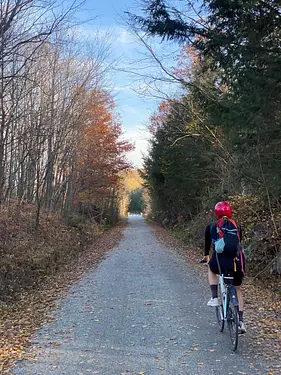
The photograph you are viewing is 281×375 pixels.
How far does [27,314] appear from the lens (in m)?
7.07

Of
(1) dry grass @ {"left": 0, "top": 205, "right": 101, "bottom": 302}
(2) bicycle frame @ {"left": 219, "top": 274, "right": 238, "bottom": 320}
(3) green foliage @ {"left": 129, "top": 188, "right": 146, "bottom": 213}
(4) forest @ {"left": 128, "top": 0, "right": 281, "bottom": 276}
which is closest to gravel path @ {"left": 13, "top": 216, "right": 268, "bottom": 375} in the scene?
A: (2) bicycle frame @ {"left": 219, "top": 274, "right": 238, "bottom": 320}

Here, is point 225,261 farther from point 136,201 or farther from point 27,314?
point 136,201

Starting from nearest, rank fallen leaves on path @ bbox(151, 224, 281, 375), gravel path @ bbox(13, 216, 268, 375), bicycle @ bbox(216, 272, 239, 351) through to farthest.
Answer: gravel path @ bbox(13, 216, 268, 375) < fallen leaves on path @ bbox(151, 224, 281, 375) < bicycle @ bbox(216, 272, 239, 351)

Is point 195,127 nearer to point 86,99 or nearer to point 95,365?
point 86,99

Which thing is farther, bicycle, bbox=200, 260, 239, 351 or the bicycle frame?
the bicycle frame

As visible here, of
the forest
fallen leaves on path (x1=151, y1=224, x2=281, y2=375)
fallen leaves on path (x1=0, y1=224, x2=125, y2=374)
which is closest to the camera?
fallen leaves on path (x1=151, y1=224, x2=281, y2=375)

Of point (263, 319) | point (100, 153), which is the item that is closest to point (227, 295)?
point (263, 319)

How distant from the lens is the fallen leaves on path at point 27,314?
5047 millimetres

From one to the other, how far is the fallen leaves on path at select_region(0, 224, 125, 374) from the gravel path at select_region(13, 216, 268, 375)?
0.66 ft

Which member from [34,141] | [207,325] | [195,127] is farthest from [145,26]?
[195,127]

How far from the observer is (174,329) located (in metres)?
5.78

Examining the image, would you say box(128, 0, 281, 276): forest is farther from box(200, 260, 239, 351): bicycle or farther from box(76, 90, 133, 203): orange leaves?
box(76, 90, 133, 203): orange leaves

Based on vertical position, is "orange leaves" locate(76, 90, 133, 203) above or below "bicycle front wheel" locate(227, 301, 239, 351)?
above

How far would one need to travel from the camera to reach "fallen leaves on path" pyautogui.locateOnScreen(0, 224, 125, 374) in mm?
5047
